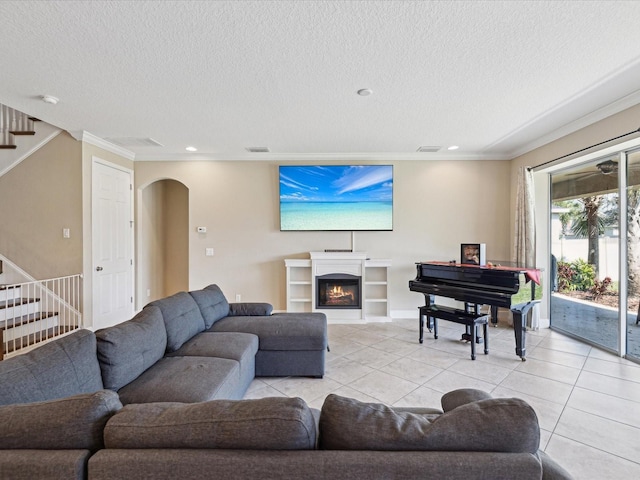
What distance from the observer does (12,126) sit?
13.4ft

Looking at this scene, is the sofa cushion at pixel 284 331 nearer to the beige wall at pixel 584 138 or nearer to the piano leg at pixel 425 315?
the piano leg at pixel 425 315

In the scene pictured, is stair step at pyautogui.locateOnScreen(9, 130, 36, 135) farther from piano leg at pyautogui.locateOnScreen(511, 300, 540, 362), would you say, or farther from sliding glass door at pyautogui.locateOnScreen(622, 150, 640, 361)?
sliding glass door at pyautogui.locateOnScreen(622, 150, 640, 361)

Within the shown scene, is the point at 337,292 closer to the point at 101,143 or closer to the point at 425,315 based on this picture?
the point at 425,315

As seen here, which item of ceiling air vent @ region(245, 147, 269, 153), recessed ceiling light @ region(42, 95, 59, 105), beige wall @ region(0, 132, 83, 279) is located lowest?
beige wall @ region(0, 132, 83, 279)

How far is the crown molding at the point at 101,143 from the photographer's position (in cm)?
390

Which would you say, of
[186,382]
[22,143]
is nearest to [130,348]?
[186,382]

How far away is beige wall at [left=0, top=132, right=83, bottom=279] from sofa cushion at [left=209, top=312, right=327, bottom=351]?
8.61 feet

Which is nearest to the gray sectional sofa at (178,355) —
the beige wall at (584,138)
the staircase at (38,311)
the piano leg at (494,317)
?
the staircase at (38,311)

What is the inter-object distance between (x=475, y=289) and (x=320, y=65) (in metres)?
2.96

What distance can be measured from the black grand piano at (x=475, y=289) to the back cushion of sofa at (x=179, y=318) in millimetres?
2643

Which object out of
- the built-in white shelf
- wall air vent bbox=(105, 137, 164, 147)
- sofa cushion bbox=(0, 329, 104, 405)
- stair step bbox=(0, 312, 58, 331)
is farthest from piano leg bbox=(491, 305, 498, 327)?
stair step bbox=(0, 312, 58, 331)

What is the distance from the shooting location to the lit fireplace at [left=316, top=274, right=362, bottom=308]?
4812mm

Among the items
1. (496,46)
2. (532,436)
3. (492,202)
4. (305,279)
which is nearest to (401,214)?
(492,202)

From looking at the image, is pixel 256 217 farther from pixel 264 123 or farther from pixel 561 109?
pixel 561 109
